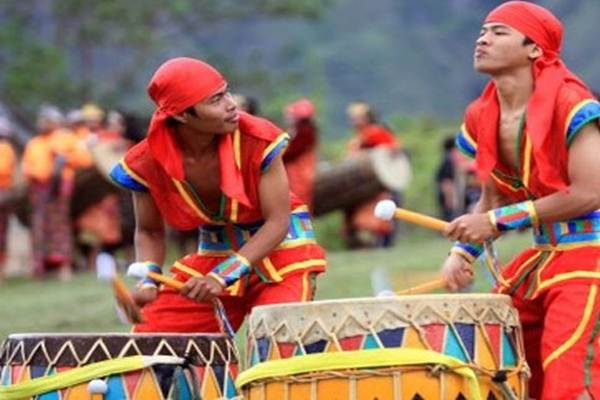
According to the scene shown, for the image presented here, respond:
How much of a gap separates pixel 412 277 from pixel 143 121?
6.12m

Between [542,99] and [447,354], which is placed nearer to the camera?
[447,354]

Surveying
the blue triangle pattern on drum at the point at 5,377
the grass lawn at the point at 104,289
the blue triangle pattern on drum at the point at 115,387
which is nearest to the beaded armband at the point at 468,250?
the blue triangle pattern on drum at the point at 115,387

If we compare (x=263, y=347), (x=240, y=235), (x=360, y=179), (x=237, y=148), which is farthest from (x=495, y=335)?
(x=360, y=179)

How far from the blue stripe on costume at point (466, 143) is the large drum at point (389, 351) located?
865mm

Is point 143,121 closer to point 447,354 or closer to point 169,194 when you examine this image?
point 169,194

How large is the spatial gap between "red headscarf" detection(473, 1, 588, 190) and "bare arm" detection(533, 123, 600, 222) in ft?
0.20

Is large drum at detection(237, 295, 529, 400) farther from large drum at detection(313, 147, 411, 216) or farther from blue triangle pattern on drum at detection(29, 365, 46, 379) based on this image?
large drum at detection(313, 147, 411, 216)

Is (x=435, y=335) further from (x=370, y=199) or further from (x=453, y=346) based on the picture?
(x=370, y=199)

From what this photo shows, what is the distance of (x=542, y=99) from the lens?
273 inches

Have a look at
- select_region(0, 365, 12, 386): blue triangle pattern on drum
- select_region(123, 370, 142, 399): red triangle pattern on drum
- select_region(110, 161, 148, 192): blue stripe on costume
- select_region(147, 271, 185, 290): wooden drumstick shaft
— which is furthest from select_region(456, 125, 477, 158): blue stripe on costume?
select_region(0, 365, 12, 386): blue triangle pattern on drum

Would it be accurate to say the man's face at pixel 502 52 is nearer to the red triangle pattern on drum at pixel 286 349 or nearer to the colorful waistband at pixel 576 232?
the colorful waistband at pixel 576 232

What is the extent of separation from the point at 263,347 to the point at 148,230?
146 cm

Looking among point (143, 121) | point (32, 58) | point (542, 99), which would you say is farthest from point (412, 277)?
point (32, 58)

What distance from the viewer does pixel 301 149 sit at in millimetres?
19234
